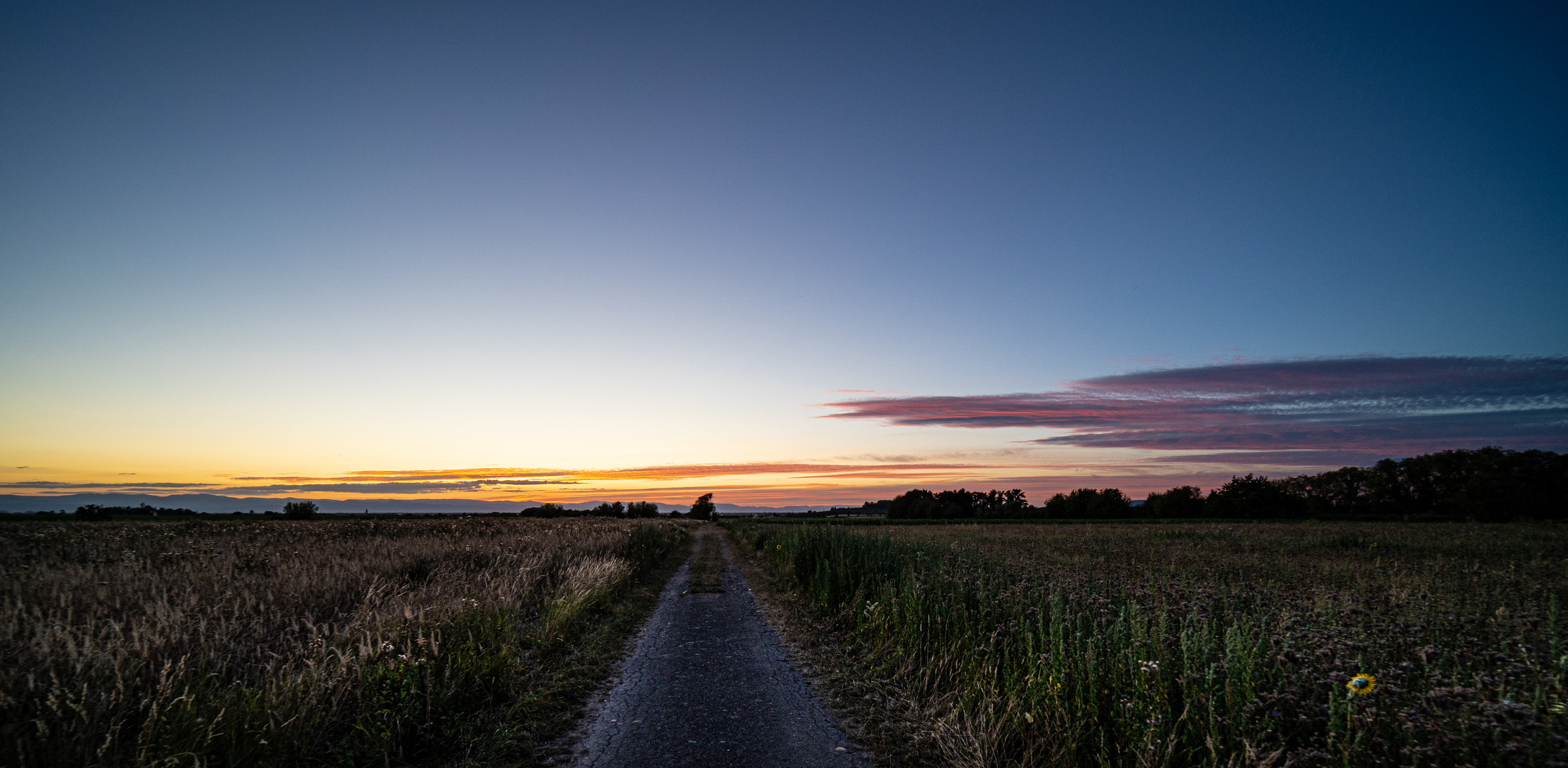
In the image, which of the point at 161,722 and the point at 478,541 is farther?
the point at 478,541

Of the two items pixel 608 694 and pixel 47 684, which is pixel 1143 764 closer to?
pixel 608 694

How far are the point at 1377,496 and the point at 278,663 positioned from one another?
119 meters

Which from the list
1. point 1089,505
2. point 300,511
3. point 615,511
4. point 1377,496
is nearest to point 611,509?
point 615,511

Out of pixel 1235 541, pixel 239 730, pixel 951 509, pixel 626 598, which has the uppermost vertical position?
pixel 239 730

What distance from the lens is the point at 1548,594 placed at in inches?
→ 420

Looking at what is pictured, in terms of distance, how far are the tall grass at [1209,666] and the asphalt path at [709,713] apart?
131 centimetres

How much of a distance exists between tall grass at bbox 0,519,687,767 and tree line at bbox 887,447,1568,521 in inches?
3471

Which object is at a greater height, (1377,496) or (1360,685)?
(1360,685)

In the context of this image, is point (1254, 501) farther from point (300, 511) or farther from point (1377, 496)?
point (300, 511)

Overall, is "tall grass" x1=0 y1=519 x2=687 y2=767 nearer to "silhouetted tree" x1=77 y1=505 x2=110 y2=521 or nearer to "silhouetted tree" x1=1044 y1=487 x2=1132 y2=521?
"silhouetted tree" x1=77 y1=505 x2=110 y2=521

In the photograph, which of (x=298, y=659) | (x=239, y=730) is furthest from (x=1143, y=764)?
(x=298, y=659)

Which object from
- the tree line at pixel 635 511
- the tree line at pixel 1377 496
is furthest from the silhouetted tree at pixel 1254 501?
the tree line at pixel 635 511

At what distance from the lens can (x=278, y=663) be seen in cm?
573

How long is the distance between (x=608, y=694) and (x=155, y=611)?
5.23 metres
